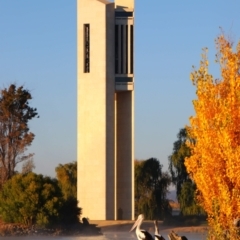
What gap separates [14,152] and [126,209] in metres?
5.90

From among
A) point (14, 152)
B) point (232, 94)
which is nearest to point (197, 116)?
point (232, 94)

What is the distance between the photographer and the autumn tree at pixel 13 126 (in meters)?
35.5

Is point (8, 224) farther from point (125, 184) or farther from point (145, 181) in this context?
point (145, 181)

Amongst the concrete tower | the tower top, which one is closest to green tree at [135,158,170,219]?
the concrete tower

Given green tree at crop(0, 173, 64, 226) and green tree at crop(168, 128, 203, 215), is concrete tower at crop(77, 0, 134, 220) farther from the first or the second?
green tree at crop(0, 173, 64, 226)

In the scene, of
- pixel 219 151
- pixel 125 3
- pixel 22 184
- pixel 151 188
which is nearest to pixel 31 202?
pixel 22 184

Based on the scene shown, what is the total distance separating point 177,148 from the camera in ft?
139

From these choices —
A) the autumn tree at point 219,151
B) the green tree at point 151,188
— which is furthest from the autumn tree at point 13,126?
the autumn tree at point 219,151

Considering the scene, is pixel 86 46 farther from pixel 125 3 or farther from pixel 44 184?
pixel 44 184

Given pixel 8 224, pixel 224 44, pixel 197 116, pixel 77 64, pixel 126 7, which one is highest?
pixel 126 7

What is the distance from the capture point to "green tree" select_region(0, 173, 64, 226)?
29.6 m

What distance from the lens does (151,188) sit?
4209 centimetres

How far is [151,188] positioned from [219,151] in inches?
1092

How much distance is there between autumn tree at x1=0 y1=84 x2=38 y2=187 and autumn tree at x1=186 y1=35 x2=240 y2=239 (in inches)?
830
